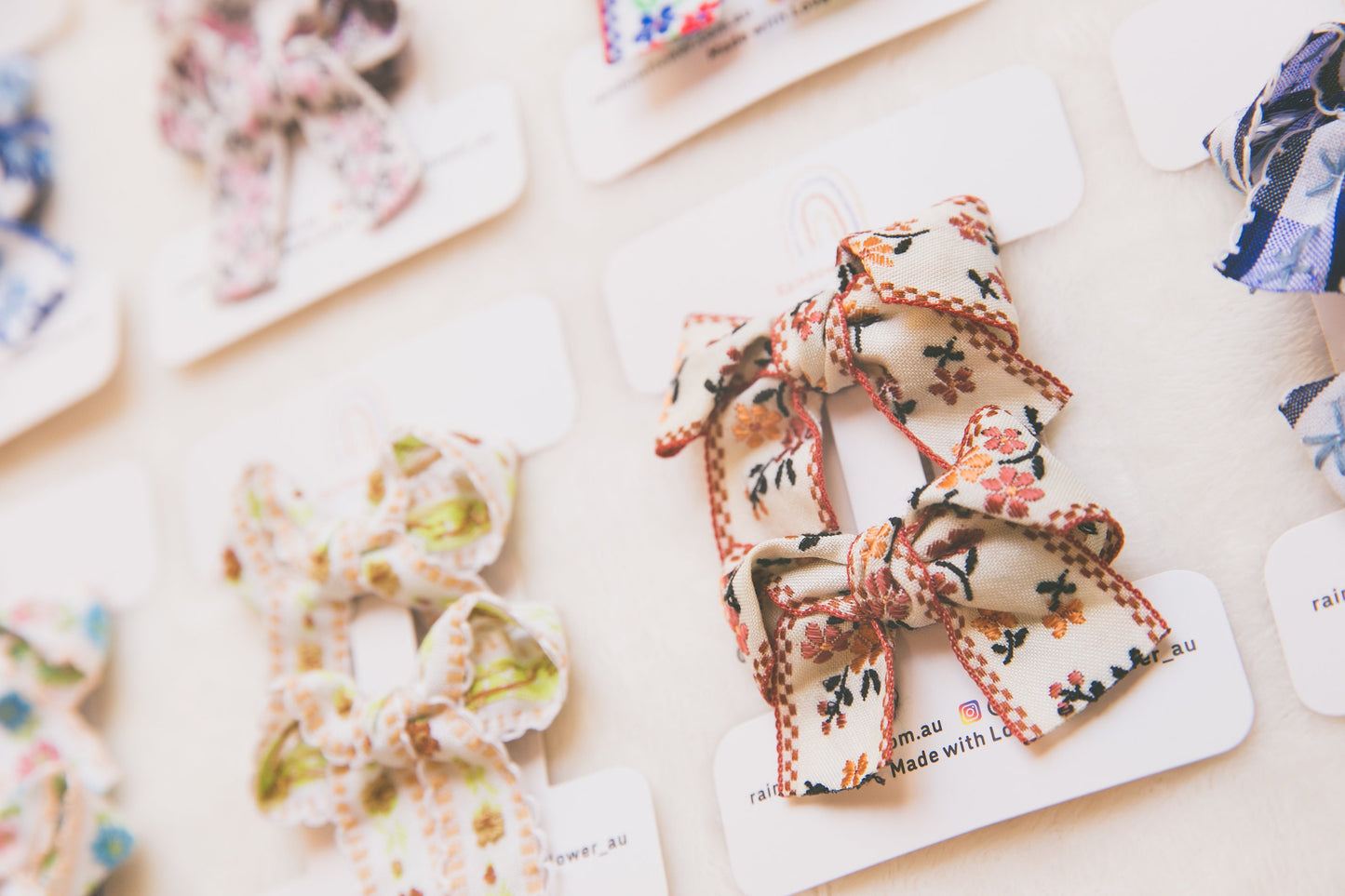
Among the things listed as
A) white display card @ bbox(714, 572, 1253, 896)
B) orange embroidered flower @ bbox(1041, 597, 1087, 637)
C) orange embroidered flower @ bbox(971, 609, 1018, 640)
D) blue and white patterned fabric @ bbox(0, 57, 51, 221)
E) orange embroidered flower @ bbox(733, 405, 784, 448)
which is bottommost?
white display card @ bbox(714, 572, 1253, 896)

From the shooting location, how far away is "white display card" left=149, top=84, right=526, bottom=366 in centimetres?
94

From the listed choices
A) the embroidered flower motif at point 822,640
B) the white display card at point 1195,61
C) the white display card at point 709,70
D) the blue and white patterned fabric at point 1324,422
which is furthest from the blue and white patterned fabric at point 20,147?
the blue and white patterned fabric at point 1324,422

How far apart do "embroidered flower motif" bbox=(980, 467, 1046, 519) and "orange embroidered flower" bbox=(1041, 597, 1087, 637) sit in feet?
0.25

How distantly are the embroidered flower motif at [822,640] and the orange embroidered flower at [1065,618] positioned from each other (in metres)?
0.13

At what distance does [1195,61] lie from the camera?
70cm

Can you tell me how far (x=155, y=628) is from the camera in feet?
3.30

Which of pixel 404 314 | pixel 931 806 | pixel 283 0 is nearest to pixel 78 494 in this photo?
pixel 404 314

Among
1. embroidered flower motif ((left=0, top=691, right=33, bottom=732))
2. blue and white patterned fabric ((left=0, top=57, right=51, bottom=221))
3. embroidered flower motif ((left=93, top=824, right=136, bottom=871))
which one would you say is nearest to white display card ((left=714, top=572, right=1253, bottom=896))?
embroidered flower motif ((left=93, top=824, right=136, bottom=871))

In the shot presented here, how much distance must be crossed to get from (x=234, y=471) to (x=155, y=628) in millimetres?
174

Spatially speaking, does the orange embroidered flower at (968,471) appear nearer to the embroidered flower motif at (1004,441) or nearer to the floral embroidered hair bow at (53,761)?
the embroidered flower motif at (1004,441)

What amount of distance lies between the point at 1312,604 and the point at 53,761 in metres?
1.04

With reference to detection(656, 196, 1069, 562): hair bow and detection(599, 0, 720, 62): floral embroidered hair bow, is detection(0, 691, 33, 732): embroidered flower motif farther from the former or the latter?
detection(599, 0, 720, 62): floral embroidered hair bow

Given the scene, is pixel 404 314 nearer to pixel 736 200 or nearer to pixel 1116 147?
pixel 736 200

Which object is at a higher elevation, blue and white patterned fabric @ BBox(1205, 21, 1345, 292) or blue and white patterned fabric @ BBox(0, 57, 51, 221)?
blue and white patterned fabric @ BBox(0, 57, 51, 221)
